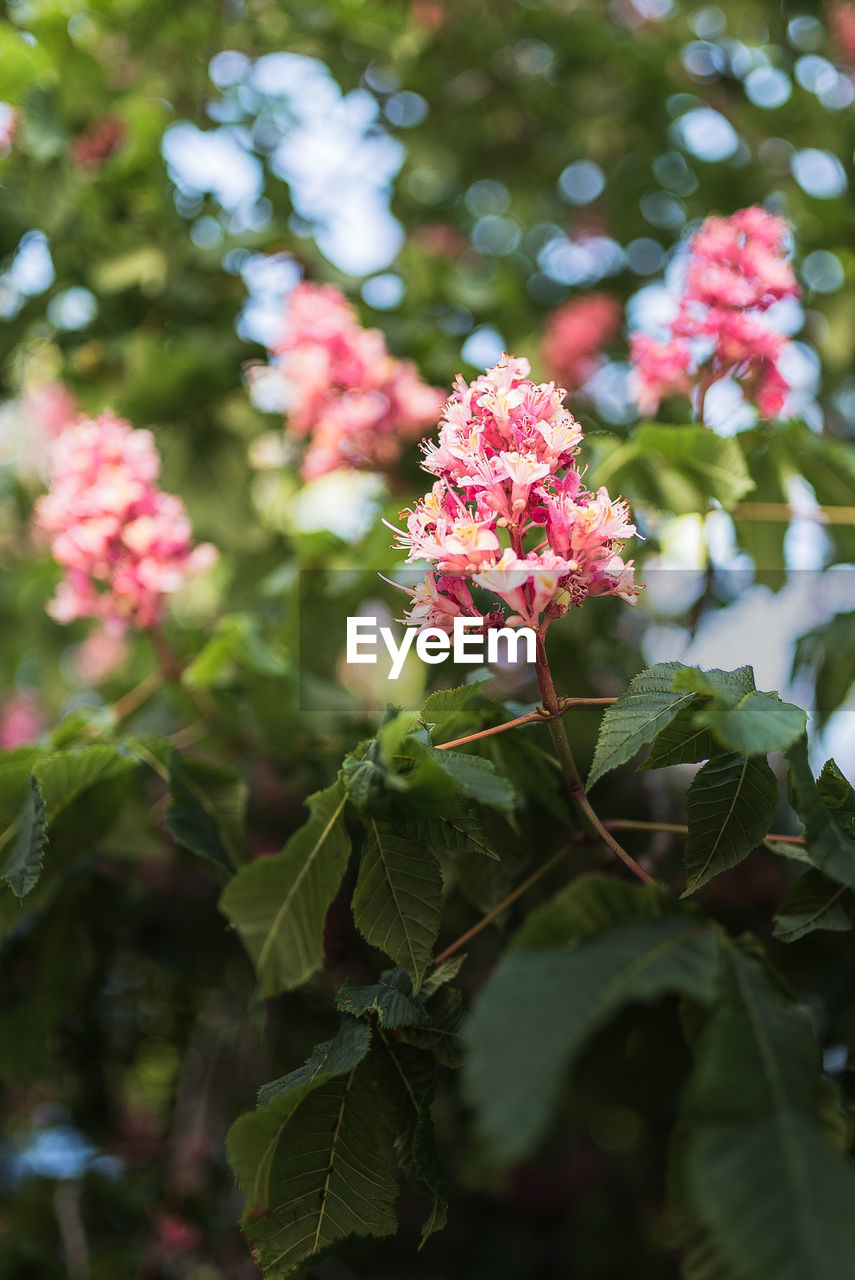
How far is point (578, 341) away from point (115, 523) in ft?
6.54

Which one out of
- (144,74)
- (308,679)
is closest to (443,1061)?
(308,679)

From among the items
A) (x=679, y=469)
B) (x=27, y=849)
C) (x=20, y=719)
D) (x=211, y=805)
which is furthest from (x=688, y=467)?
(x=20, y=719)

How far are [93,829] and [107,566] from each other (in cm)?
75

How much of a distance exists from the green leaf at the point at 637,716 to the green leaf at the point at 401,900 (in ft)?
0.84

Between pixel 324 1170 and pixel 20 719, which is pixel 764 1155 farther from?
pixel 20 719

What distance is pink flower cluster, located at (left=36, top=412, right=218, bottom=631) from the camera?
2148 millimetres

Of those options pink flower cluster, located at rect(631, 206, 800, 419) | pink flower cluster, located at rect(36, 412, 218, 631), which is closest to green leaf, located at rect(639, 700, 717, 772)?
pink flower cluster, located at rect(631, 206, 800, 419)

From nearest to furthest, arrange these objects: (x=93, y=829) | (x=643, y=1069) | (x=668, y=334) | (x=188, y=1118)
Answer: (x=93, y=829) → (x=668, y=334) → (x=643, y=1069) → (x=188, y=1118)

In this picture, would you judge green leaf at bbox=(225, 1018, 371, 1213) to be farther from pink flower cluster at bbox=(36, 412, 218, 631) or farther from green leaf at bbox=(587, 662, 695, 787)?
pink flower cluster at bbox=(36, 412, 218, 631)

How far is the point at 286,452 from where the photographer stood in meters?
3.23

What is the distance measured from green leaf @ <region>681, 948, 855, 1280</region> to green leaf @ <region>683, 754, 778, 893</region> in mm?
278

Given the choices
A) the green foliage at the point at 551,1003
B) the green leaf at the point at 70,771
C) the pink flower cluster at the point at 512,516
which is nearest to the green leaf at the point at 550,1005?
the green foliage at the point at 551,1003

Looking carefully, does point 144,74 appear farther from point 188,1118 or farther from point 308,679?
point 188,1118

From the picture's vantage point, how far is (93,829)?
66.1 inches
